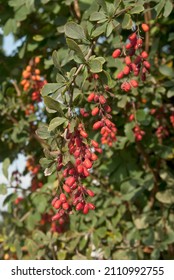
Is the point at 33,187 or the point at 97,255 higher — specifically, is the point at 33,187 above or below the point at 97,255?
above

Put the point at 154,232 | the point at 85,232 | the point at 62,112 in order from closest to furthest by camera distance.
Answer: the point at 62,112, the point at 154,232, the point at 85,232

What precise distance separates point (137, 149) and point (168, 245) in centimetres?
42

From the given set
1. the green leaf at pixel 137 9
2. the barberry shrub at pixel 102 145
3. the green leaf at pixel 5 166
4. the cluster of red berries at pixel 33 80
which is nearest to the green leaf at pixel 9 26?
the barberry shrub at pixel 102 145

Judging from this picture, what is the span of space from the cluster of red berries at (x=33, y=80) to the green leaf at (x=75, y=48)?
80 centimetres

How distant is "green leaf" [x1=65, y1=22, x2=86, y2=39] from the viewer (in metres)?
1.13

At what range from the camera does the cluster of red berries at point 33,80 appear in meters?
1.88

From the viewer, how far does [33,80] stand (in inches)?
74.8

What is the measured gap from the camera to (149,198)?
6.78 feet

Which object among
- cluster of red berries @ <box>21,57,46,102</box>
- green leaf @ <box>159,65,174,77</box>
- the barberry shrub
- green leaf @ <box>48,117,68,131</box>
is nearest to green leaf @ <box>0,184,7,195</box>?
the barberry shrub

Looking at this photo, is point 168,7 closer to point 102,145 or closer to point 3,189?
point 102,145

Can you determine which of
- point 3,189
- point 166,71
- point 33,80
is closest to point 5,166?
point 3,189

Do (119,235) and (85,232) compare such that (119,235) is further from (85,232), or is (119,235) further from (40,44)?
(40,44)

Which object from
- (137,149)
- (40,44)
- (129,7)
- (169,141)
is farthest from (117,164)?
(129,7)

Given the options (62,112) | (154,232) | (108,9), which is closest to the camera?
(62,112)
